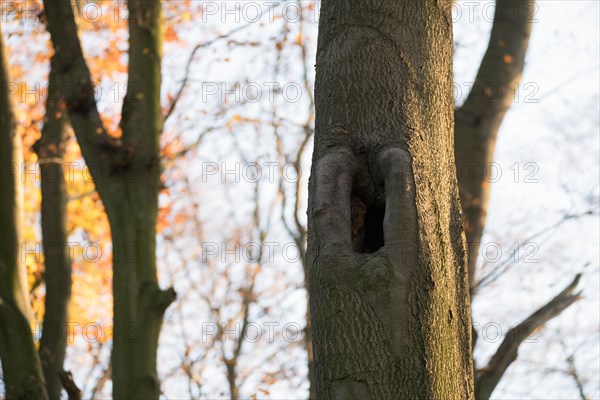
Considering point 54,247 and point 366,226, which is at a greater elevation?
point 54,247

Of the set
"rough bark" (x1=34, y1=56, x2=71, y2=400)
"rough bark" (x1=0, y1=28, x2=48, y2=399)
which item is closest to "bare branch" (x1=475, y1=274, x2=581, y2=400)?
"rough bark" (x1=0, y1=28, x2=48, y2=399)

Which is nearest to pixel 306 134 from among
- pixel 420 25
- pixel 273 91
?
pixel 273 91

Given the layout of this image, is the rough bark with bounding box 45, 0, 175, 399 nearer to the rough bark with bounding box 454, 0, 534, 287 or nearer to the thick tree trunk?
the rough bark with bounding box 454, 0, 534, 287

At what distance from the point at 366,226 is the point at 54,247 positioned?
202 inches

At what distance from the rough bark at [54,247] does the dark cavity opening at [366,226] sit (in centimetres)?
447

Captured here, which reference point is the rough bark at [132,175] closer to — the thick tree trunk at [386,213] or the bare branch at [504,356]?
the bare branch at [504,356]

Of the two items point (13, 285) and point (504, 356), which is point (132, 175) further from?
point (504, 356)

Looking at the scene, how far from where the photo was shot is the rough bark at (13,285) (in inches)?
245

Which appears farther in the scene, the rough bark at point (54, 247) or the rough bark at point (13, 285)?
the rough bark at point (54, 247)

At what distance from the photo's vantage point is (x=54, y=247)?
292 inches

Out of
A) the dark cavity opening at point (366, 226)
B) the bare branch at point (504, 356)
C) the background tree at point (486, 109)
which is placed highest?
the background tree at point (486, 109)

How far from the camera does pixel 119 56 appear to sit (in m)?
11.5

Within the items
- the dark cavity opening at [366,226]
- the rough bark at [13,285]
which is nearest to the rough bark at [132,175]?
the rough bark at [13,285]

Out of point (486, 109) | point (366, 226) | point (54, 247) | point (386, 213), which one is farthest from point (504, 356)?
point (54, 247)
